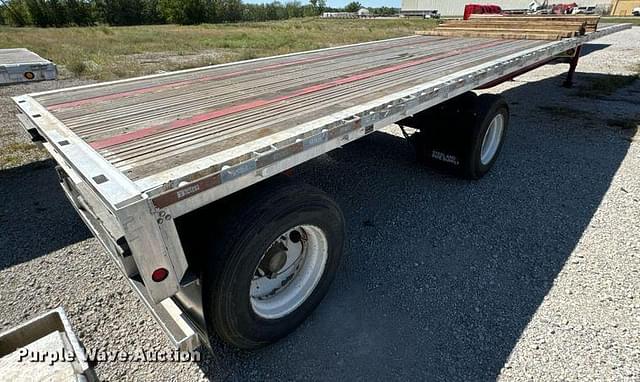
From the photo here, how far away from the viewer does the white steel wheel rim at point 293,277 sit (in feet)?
7.77

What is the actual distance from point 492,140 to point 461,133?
85 cm

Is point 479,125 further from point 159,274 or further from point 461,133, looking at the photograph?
point 159,274

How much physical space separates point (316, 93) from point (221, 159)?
1.56m

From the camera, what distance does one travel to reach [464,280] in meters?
2.94

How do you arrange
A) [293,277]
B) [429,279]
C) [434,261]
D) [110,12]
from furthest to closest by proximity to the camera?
[110,12] < [434,261] < [429,279] < [293,277]

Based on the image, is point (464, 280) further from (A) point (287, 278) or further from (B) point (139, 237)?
(B) point (139, 237)

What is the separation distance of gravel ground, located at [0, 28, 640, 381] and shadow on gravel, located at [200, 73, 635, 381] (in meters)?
0.01

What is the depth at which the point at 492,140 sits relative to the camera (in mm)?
4648

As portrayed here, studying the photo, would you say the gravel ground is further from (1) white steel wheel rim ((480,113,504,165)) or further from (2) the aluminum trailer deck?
(2) the aluminum trailer deck

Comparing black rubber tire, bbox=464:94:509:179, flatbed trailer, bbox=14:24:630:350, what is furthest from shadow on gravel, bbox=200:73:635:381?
flatbed trailer, bbox=14:24:630:350

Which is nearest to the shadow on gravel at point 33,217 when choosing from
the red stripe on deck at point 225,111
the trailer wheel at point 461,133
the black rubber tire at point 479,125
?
the red stripe on deck at point 225,111

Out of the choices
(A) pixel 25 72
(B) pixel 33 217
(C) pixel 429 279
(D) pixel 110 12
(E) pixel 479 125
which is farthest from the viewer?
(D) pixel 110 12

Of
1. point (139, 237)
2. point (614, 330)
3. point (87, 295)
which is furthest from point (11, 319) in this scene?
point (614, 330)

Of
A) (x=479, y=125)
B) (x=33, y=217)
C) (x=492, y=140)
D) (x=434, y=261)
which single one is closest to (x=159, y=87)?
(x=33, y=217)
